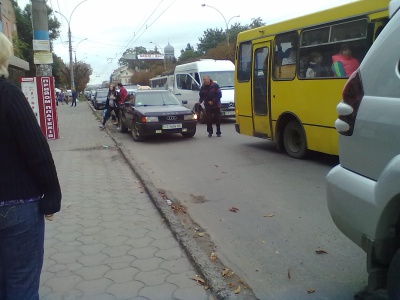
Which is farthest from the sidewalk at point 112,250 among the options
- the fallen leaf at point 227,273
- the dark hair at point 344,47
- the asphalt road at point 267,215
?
the dark hair at point 344,47

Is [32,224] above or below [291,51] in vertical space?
below

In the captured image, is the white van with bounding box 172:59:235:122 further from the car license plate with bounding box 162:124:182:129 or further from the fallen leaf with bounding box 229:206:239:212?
the fallen leaf with bounding box 229:206:239:212

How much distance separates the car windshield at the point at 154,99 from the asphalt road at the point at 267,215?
336 centimetres

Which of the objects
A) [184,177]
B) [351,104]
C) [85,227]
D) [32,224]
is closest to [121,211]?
[85,227]

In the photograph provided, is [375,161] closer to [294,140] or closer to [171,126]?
[294,140]

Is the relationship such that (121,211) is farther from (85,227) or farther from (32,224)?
(32,224)

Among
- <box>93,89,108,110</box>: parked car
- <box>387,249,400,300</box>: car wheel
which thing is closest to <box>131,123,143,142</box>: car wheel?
<box>387,249,400,300</box>: car wheel

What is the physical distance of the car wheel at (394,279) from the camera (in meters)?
2.40

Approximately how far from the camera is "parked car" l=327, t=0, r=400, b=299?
2.40 m

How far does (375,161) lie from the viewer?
2.55 meters

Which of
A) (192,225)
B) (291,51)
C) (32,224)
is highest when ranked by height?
(291,51)

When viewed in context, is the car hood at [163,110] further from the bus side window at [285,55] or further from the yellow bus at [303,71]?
the bus side window at [285,55]

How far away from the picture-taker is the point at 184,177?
25.5 ft

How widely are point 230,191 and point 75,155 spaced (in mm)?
5541
